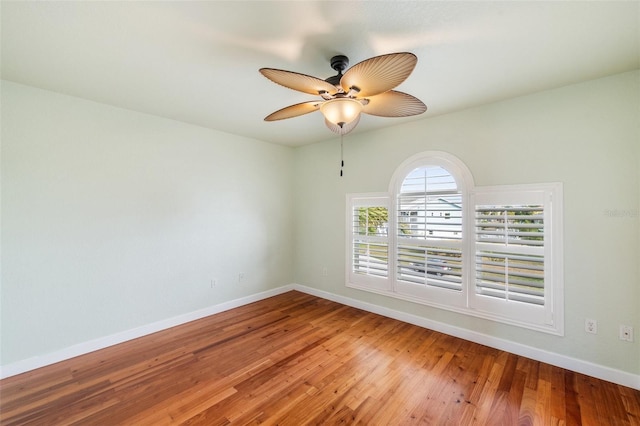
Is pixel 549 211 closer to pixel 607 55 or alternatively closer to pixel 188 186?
pixel 607 55

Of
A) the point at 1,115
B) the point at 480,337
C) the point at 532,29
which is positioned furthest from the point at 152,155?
the point at 480,337

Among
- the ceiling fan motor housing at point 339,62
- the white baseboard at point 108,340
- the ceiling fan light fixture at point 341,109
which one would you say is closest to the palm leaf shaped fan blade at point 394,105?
the ceiling fan light fixture at point 341,109

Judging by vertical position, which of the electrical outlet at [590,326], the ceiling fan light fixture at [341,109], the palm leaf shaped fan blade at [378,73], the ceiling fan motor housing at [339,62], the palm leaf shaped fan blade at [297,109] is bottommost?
the electrical outlet at [590,326]

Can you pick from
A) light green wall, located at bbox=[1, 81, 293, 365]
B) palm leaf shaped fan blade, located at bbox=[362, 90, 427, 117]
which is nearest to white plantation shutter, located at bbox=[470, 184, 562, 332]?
palm leaf shaped fan blade, located at bbox=[362, 90, 427, 117]

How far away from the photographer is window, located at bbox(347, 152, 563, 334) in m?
2.44

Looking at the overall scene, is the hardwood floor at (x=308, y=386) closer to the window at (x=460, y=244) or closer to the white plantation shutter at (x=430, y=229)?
the window at (x=460, y=244)

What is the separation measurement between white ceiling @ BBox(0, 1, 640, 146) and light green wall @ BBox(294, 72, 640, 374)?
21 centimetres

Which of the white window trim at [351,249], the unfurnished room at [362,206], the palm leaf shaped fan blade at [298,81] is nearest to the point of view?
the palm leaf shaped fan blade at [298,81]

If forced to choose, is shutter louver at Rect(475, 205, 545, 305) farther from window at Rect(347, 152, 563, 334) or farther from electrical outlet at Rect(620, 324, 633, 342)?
electrical outlet at Rect(620, 324, 633, 342)

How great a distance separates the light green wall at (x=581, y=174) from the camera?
2.11 metres

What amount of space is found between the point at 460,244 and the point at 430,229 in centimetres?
36

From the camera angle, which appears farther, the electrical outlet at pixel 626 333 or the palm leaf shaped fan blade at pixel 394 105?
the electrical outlet at pixel 626 333

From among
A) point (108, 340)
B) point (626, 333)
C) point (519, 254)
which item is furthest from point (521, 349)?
point (108, 340)

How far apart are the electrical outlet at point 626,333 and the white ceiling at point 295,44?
207cm
